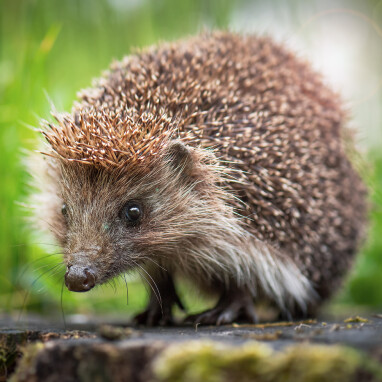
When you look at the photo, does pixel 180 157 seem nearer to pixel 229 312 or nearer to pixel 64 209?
pixel 64 209

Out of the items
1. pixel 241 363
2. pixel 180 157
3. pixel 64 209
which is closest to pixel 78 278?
pixel 64 209

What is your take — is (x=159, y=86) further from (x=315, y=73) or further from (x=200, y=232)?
(x=315, y=73)

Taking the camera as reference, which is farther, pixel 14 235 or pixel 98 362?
pixel 14 235

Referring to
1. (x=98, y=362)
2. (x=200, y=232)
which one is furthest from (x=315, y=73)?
(x=98, y=362)

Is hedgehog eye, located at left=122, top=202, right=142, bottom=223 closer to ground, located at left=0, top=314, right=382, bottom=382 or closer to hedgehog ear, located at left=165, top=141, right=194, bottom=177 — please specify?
hedgehog ear, located at left=165, top=141, right=194, bottom=177

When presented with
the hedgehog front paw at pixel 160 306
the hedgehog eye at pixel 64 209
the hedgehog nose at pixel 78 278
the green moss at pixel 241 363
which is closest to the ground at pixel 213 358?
the green moss at pixel 241 363

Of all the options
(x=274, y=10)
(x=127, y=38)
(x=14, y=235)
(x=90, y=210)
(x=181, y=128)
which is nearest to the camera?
(x=90, y=210)

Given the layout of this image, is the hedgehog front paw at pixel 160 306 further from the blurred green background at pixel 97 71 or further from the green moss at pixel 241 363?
the green moss at pixel 241 363
